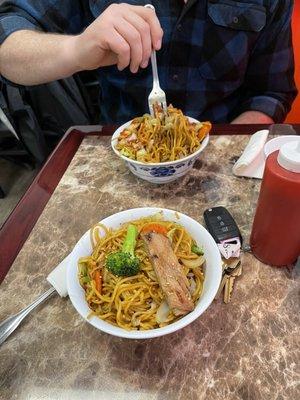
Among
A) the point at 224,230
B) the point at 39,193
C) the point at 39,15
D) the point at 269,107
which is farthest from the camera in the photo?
the point at 269,107

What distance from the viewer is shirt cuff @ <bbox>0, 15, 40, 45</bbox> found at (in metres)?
1.30

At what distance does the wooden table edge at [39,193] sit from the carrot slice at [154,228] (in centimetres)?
39

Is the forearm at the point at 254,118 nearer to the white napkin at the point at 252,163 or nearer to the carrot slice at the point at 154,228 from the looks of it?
the white napkin at the point at 252,163

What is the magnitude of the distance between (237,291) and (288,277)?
0.13m

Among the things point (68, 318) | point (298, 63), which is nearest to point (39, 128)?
point (298, 63)

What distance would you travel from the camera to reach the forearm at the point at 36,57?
1.17 meters

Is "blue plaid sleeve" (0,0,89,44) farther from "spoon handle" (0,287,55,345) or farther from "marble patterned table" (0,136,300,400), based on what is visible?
"spoon handle" (0,287,55,345)

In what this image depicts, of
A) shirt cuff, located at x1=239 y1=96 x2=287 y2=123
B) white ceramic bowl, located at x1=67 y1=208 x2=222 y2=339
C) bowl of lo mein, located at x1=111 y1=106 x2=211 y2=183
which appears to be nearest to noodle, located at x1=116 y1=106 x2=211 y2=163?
bowl of lo mein, located at x1=111 y1=106 x2=211 y2=183

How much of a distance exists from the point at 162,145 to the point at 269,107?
66 cm

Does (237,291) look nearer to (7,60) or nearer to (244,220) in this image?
(244,220)

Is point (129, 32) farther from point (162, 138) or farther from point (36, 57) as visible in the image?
point (36, 57)

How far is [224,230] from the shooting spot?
883mm

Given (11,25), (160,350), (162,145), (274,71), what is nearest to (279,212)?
(160,350)

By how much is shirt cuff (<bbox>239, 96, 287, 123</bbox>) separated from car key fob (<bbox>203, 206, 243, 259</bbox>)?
28.6 inches
